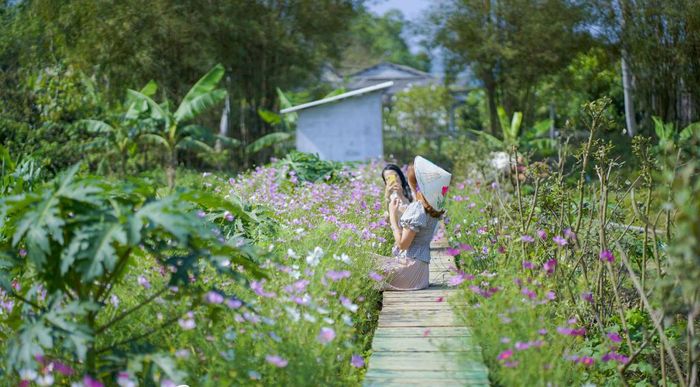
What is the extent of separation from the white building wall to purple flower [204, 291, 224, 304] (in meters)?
15.4

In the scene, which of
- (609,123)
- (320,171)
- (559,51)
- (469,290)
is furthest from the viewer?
(559,51)

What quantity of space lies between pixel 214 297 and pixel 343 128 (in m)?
15.7

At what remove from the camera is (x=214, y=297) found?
3.50 meters

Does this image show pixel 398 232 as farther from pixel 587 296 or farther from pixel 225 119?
pixel 225 119

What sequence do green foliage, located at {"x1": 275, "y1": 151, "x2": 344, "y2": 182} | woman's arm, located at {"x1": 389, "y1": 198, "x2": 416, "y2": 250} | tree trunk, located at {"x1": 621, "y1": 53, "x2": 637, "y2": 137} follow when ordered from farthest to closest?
tree trunk, located at {"x1": 621, "y1": 53, "x2": 637, "y2": 137} < green foliage, located at {"x1": 275, "y1": 151, "x2": 344, "y2": 182} < woman's arm, located at {"x1": 389, "y1": 198, "x2": 416, "y2": 250}

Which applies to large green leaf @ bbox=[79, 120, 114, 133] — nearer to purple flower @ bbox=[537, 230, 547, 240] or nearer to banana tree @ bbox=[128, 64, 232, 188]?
banana tree @ bbox=[128, 64, 232, 188]

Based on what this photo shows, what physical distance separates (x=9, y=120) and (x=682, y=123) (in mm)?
16418

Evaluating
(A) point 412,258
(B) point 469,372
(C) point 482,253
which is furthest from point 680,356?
(B) point 469,372

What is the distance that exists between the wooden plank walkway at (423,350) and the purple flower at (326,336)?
38 cm

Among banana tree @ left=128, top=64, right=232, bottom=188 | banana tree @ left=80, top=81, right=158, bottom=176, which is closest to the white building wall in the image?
banana tree @ left=128, top=64, right=232, bottom=188

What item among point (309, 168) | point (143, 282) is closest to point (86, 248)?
point (143, 282)

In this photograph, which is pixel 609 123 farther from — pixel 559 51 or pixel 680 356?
pixel 559 51

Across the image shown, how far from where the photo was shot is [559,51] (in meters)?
24.2

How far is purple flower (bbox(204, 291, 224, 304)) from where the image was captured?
137 inches
